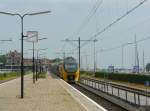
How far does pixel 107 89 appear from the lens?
3491 centimetres

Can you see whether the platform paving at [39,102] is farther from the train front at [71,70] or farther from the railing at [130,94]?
the train front at [71,70]

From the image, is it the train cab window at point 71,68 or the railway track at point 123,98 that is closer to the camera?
the railway track at point 123,98

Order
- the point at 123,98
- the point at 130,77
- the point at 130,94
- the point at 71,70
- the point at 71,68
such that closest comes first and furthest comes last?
the point at 130,94
the point at 123,98
the point at 130,77
the point at 71,70
the point at 71,68

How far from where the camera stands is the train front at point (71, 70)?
68438 millimetres

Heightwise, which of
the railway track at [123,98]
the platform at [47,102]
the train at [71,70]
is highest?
the train at [71,70]

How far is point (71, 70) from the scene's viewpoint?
68438 millimetres

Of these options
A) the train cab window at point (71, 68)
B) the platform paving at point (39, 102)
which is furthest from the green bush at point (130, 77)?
the platform paving at point (39, 102)

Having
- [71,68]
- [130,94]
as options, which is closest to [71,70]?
[71,68]

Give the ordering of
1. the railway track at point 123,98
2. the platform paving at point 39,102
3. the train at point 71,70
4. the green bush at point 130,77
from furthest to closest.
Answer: the train at point 71,70
the green bush at point 130,77
the platform paving at point 39,102
the railway track at point 123,98

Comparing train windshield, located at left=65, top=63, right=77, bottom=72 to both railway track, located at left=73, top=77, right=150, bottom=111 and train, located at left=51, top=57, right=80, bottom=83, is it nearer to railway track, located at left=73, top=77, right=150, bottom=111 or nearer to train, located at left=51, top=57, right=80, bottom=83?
train, located at left=51, top=57, right=80, bottom=83

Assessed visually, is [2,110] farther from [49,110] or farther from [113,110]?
[113,110]

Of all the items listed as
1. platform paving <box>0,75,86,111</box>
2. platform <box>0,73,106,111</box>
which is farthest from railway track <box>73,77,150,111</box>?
platform paving <box>0,75,86,111</box>

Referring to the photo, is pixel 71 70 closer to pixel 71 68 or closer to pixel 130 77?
pixel 71 68

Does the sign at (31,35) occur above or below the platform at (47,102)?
above
